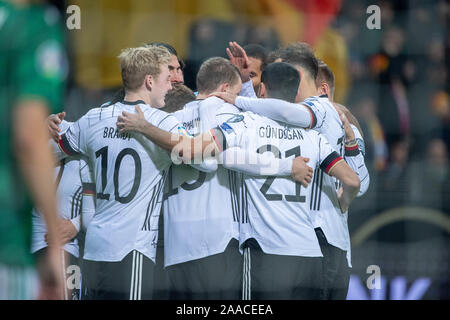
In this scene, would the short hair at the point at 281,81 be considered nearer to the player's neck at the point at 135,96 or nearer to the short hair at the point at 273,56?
the short hair at the point at 273,56

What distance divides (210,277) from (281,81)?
2.75 ft

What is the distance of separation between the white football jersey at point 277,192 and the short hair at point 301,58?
14.5 inches

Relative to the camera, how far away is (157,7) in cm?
370

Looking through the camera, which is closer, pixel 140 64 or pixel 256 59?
pixel 140 64

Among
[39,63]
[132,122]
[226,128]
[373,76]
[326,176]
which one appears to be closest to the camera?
[39,63]

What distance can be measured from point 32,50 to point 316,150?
5.00ft

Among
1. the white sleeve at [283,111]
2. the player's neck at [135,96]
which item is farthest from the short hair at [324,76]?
the player's neck at [135,96]

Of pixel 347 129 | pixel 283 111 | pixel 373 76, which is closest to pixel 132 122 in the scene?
pixel 283 111

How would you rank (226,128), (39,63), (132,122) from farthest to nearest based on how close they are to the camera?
(226,128)
(132,122)
(39,63)

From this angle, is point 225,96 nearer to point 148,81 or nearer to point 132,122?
point 148,81

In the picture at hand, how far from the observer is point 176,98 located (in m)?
3.11

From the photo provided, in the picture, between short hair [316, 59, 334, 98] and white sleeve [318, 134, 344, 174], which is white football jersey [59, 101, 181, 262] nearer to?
white sleeve [318, 134, 344, 174]

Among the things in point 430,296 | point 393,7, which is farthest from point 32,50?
point 393,7

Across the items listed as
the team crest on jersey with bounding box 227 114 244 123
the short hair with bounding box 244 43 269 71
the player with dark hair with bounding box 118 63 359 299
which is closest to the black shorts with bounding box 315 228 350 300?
the player with dark hair with bounding box 118 63 359 299
